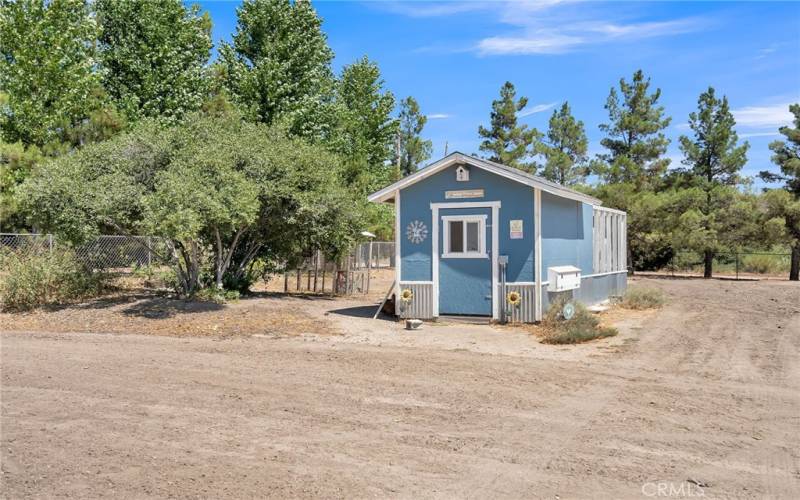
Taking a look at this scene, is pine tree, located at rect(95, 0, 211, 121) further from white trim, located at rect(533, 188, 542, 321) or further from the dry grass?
white trim, located at rect(533, 188, 542, 321)

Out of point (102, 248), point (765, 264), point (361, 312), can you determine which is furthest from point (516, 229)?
point (765, 264)

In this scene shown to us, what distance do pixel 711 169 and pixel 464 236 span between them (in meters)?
25.2

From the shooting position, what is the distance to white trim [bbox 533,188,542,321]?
13930mm

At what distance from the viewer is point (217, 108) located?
29.0m

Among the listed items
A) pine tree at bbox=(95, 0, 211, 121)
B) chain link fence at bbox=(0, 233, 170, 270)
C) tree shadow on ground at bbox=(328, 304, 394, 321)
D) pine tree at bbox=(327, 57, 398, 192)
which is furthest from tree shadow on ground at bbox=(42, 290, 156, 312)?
pine tree at bbox=(327, 57, 398, 192)

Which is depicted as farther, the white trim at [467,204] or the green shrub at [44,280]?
the green shrub at [44,280]

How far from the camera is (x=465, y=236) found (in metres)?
14.6

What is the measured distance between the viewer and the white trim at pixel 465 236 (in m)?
14.4

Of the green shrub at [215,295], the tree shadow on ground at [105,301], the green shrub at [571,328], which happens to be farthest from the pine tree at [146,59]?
the green shrub at [571,328]

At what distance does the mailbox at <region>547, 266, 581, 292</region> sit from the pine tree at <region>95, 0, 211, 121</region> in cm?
2037

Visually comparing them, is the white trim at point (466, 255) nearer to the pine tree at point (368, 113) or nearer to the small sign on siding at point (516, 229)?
the small sign on siding at point (516, 229)

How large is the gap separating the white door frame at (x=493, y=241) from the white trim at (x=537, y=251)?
79cm

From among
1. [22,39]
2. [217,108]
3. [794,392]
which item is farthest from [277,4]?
[794,392]

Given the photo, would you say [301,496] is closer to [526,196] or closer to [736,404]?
[736,404]
